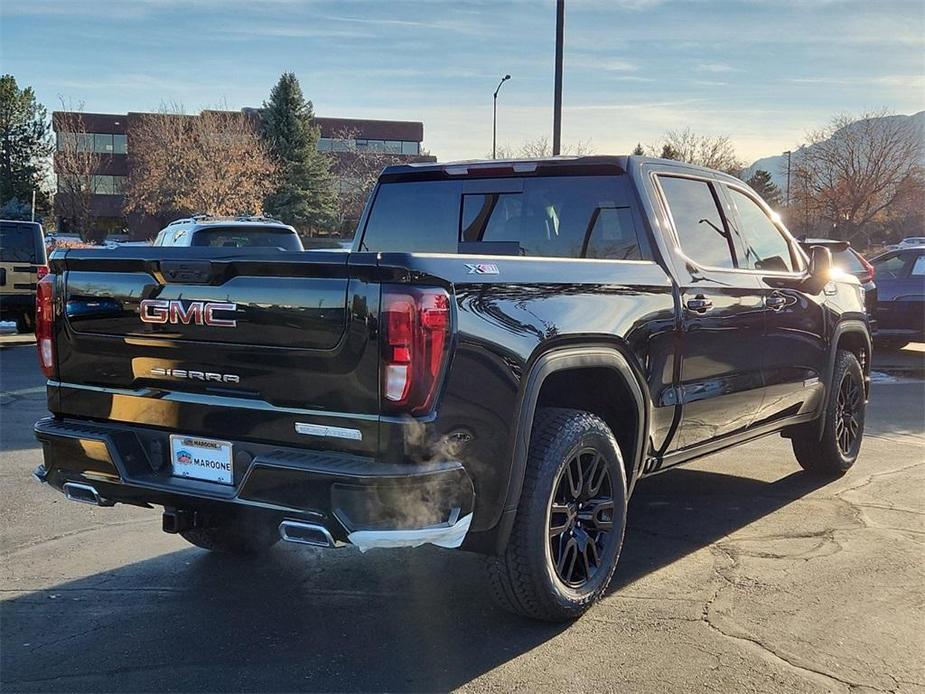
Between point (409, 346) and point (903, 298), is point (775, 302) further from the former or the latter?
point (903, 298)

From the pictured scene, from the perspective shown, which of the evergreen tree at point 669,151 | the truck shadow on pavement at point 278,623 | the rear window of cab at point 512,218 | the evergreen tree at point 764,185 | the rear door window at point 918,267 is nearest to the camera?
the truck shadow on pavement at point 278,623

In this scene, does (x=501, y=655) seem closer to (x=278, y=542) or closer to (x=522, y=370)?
(x=522, y=370)

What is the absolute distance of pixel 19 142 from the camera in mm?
60312

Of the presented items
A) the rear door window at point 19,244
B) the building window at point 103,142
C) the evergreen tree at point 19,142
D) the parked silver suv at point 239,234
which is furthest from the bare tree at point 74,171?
the parked silver suv at point 239,234

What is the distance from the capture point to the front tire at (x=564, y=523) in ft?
11.6

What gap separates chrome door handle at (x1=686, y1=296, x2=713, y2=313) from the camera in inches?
175

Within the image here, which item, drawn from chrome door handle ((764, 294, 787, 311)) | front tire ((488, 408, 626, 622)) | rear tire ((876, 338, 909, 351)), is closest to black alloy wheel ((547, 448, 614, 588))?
front tire ((488, 408, 626, 622))

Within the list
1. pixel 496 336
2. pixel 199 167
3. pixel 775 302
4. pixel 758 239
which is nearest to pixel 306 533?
pixel 496 336

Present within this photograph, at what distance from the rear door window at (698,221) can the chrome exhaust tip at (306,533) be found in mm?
2510

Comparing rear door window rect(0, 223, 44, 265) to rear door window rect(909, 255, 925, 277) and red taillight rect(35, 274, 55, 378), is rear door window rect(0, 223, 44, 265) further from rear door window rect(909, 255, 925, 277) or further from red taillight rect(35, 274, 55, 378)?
rear door window rect(909, 255, 925, 277)

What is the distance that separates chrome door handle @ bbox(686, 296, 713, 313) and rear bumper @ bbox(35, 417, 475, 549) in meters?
1.79

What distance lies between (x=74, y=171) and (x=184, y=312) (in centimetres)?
5414

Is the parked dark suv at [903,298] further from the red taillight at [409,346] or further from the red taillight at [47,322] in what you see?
the red taillight at [47,322]

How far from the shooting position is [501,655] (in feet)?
11.4
